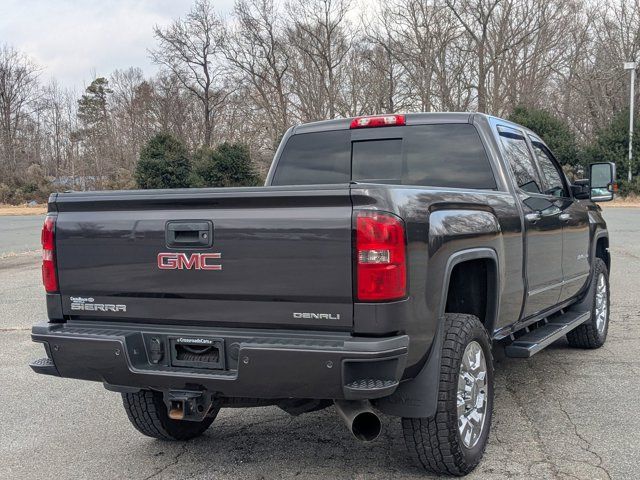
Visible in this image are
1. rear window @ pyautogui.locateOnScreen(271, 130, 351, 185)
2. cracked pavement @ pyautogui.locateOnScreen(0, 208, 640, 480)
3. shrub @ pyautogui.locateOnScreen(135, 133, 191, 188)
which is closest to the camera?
cracked pavement @ pyautogui.locateOnScreen(0, 208, 640, 480)

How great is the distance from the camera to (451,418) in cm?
337

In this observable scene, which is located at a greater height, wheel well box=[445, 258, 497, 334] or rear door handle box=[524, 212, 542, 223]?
rear door handle box=[524, 212, 542, 223]

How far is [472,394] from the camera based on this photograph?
3.69 metres

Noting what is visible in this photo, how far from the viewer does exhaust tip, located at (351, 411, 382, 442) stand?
10.7 feet

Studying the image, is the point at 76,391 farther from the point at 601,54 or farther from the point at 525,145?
the point at 601,54

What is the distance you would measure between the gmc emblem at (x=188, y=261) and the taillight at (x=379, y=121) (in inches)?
89.7

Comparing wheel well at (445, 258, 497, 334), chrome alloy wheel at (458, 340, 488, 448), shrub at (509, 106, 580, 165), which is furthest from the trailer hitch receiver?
shrub at (509, 106, 580, 165)

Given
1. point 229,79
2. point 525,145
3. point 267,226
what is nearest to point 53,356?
Answer: point 267,226

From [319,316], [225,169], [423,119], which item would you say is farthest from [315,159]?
[225,169]

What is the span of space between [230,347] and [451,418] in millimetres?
1182

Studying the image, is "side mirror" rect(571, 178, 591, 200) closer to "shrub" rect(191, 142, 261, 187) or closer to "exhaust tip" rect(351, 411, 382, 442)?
"exhaust tip" rect(351, 411, 382, 442)

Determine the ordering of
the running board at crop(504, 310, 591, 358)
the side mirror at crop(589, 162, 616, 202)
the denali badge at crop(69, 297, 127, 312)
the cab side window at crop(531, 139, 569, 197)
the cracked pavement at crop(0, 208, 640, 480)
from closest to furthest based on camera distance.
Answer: the denali badge at crop(69, 297, 127, 312)
the cracked pavement at crop(0, 208, 640, 480)
the running board at crop(504, 310, 591, 358)
the cab side window at crop(531, 139, 569, 197)
the side mirror at crop(589, 162, 616, 202)

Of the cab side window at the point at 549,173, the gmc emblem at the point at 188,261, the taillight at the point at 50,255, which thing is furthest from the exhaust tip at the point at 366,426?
the cab side window at the point at 549,173

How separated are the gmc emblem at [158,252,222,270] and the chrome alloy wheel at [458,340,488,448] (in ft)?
4.65
